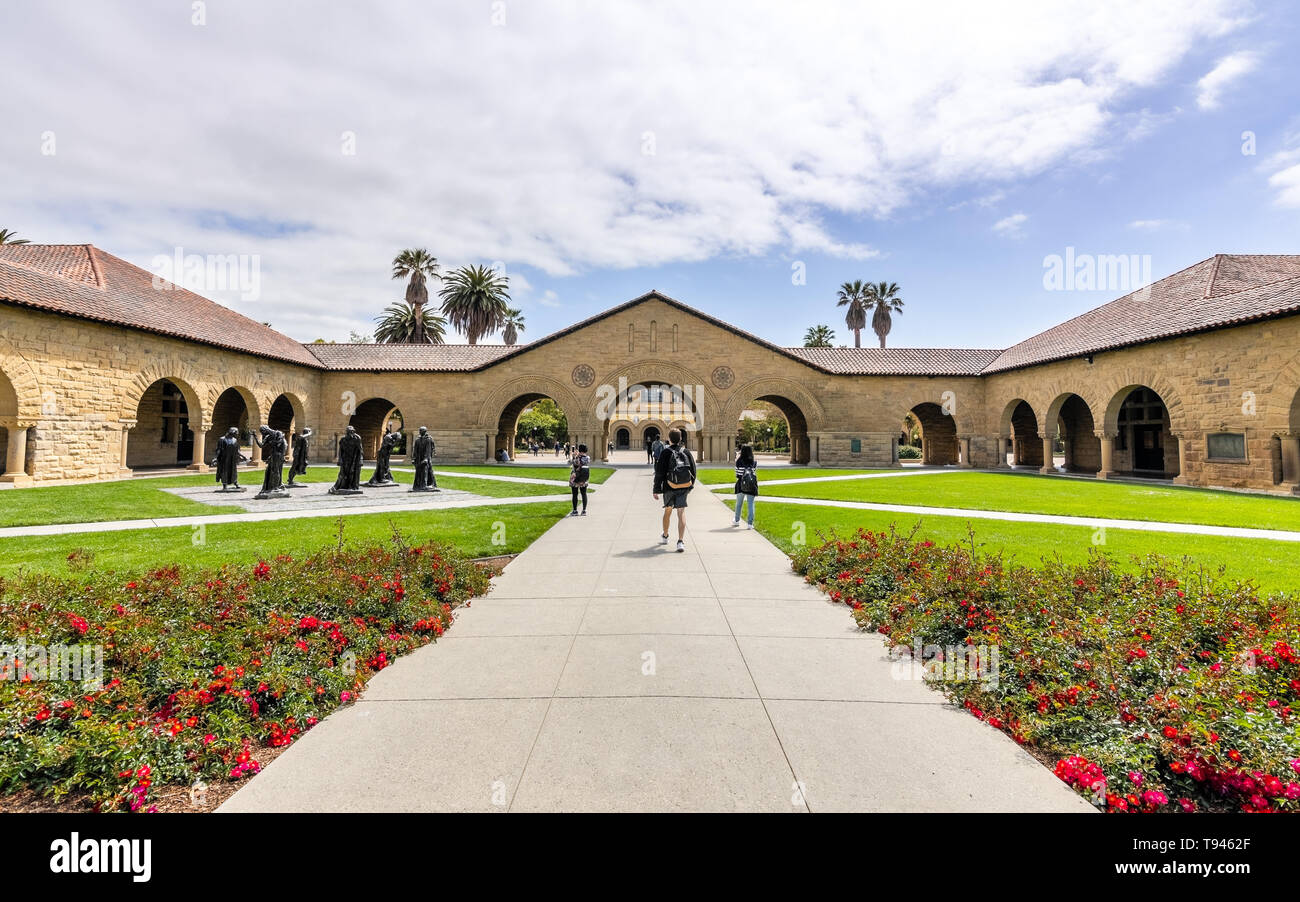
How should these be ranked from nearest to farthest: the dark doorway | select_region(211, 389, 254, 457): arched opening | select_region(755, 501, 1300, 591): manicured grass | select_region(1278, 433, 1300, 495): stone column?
select_region(755, 501, 1300, 591): manicured grass < select_region(1278, 433, 1300, 495): stone column < the dark doorway < select_region(211, 389, 254, 457): arched opening

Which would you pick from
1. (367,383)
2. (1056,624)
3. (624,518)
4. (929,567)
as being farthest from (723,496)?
(367,383)

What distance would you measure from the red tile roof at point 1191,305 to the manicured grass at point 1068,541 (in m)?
14.1

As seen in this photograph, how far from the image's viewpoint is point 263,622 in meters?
4.52

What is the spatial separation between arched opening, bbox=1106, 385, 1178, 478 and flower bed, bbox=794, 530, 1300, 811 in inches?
1060

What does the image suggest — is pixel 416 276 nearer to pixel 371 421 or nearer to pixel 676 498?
pixel 371 421

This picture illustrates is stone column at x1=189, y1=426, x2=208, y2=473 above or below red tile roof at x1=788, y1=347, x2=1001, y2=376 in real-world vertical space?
below

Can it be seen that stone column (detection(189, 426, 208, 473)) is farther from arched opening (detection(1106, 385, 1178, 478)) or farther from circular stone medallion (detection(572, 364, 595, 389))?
arched opening (detection(1106, 385, 1178, 478))

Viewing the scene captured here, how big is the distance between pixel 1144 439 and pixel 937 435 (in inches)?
431

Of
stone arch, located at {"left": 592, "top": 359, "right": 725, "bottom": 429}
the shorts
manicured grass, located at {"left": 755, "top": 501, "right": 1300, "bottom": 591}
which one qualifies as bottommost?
manicured grass, located at {"left": 755, "top": 501, "right": 1300, "bottom": 591}

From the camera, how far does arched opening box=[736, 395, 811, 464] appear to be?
37094mm

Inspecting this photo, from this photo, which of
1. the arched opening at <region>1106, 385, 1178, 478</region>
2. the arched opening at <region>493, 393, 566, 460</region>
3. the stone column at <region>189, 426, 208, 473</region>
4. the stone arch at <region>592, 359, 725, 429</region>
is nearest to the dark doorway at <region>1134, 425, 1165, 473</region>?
the arched opening at <region>1106, 385, 1178, 478</region>

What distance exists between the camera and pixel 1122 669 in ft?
12.2

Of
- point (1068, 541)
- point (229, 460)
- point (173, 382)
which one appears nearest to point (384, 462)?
→ point (229, 460)
